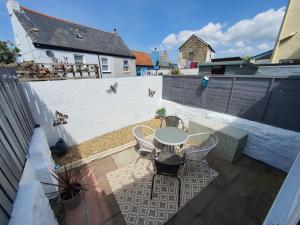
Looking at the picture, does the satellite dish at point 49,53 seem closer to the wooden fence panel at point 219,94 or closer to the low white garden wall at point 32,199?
the low white garden wall at point 32,199

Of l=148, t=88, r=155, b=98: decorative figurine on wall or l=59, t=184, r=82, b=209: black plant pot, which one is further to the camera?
l=148, t=88, r=155, b=98: decorative figurine on wall

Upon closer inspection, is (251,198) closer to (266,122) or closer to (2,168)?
(266,122)

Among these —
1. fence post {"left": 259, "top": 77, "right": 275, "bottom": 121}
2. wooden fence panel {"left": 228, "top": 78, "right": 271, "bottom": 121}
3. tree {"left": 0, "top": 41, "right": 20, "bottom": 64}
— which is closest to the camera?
fence post {"left": 259, "top": 77, "right": 275, "bottom": 121}

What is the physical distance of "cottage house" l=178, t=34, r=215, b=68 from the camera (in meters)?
17.2

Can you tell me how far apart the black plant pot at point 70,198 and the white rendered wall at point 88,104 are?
97.6 inches

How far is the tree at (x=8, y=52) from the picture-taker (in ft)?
28.8

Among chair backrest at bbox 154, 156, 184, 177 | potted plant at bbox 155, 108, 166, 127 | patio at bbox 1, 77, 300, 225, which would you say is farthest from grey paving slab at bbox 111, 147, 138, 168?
potted plant at bbox 155, 108, 166, 127

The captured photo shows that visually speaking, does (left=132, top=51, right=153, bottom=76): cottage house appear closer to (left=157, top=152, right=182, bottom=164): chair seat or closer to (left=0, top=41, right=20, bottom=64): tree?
(left=0, top=41, right=20, bottom=64): tree

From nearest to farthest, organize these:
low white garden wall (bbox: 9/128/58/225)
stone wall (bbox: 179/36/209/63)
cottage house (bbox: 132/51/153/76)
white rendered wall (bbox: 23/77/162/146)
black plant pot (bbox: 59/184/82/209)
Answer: low white garden wall (bbox: 9/128/58/225), black plant pot (bbox: 59/184/82/209), white rendered wall (bbox: 23/77/162/146), cottage house (bbox: 132/51/153/76), stone wall (bbox: 179/36/209/63)

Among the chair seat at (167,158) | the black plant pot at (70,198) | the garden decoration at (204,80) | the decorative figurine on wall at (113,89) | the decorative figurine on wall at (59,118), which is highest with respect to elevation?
the garden decoration at (204,80)

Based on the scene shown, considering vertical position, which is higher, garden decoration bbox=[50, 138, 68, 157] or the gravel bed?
garden decoration bbox=[50, 138, 68, 157]

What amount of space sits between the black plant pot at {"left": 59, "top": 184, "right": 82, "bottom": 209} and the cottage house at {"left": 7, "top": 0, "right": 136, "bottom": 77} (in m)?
4.58

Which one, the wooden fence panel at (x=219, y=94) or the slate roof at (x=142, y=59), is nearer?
the wooden fence panel at (x=219, y=94)

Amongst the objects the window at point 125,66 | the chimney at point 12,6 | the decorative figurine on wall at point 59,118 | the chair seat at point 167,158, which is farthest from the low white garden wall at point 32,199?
the window at point 125,66
